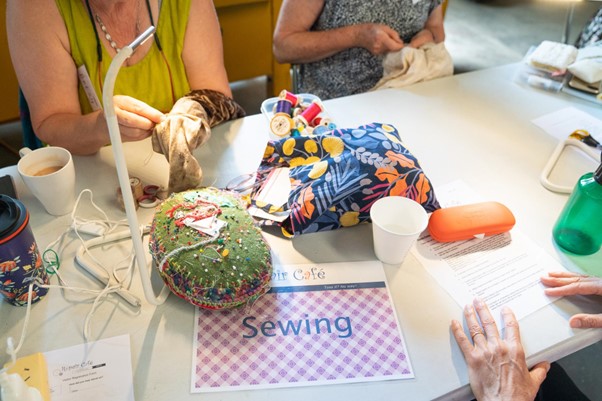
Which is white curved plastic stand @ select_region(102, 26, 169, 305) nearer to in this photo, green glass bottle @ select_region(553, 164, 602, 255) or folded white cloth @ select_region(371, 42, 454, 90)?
green glass bottle @ select_region(553, 164, 602, 255)

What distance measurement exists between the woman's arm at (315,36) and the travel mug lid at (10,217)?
105 cm

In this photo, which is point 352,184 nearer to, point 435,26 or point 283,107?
point 283,107

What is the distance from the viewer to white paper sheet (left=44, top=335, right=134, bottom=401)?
623 millimetres

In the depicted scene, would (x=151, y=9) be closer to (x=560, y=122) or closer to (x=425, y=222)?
(x=425, y=222)

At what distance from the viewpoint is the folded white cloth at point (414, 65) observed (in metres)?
1.39

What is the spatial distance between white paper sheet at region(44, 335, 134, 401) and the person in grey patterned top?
3.67 feet

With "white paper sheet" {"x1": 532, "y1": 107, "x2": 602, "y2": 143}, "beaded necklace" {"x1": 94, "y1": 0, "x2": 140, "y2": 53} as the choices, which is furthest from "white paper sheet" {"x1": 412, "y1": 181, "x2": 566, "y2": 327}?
"beaded necklace" {"x1": 94, "y1": 0, "x2": 140, "y2": 53}

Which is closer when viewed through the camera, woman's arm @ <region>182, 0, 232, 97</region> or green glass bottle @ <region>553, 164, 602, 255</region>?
green glass bottle @ <region>553, 164, 602, 255</region>

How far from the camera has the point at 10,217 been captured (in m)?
0.65

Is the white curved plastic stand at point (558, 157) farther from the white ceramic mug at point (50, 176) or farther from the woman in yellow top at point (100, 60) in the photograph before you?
the white ceramic mug at point (50, 176)

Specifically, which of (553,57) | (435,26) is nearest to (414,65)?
(435,26)

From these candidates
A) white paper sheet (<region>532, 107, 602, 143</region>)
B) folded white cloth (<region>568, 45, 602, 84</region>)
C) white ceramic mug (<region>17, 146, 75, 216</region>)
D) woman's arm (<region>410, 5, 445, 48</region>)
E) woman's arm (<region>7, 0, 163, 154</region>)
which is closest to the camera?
white ceramic mug (<region>17, 146, 75, 216</region>)

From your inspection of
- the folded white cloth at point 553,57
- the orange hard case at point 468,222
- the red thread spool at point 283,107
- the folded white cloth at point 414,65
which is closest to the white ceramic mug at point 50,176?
the red thread spool at point 283,107

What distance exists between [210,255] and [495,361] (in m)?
0.47
